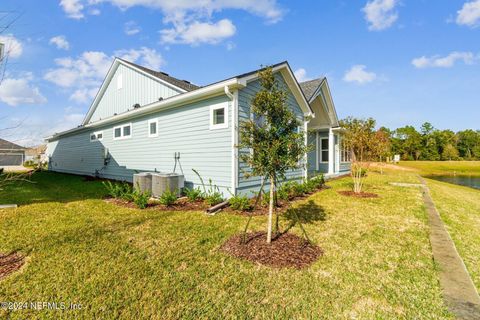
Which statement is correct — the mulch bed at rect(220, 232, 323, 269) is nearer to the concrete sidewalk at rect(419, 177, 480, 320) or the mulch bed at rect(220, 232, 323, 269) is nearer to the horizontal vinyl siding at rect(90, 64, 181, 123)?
the concrete sidewalk at rect(419, 177, 480, 320)

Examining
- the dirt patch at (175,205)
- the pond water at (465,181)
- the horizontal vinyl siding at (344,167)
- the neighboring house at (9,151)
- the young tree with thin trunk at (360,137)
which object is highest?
the young tree with thin trunk at (360,137)

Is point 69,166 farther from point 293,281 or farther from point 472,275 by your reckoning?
point 472,275

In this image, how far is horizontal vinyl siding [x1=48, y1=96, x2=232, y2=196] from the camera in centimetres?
729

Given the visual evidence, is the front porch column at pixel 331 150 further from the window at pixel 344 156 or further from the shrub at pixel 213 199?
the shrub at pixel 213 199

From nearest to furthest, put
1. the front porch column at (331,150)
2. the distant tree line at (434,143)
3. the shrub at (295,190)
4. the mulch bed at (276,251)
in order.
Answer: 1. the mulch bed at (276,251)
2. the shrub at (295,190)
3. the front porch column at (331,150)
4. the distant tree line at (434,143)

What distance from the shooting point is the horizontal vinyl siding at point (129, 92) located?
11650 mm

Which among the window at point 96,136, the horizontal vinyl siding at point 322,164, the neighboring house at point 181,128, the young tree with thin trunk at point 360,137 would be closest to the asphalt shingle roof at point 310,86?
the neighboring house at point 181,128

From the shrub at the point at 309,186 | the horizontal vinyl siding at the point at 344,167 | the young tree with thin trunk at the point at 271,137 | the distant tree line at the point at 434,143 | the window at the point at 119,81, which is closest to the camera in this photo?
the young tree with thin trunk at the point at 271,137

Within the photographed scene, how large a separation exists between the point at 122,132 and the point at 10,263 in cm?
934

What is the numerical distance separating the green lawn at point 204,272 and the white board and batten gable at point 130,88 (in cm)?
738

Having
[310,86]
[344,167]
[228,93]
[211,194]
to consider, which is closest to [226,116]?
[228,93]

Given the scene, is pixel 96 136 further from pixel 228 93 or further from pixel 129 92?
pixel 228 93

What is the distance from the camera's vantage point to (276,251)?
11.8ft

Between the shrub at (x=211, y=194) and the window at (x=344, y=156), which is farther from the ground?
the window at (x=344, y=156)
